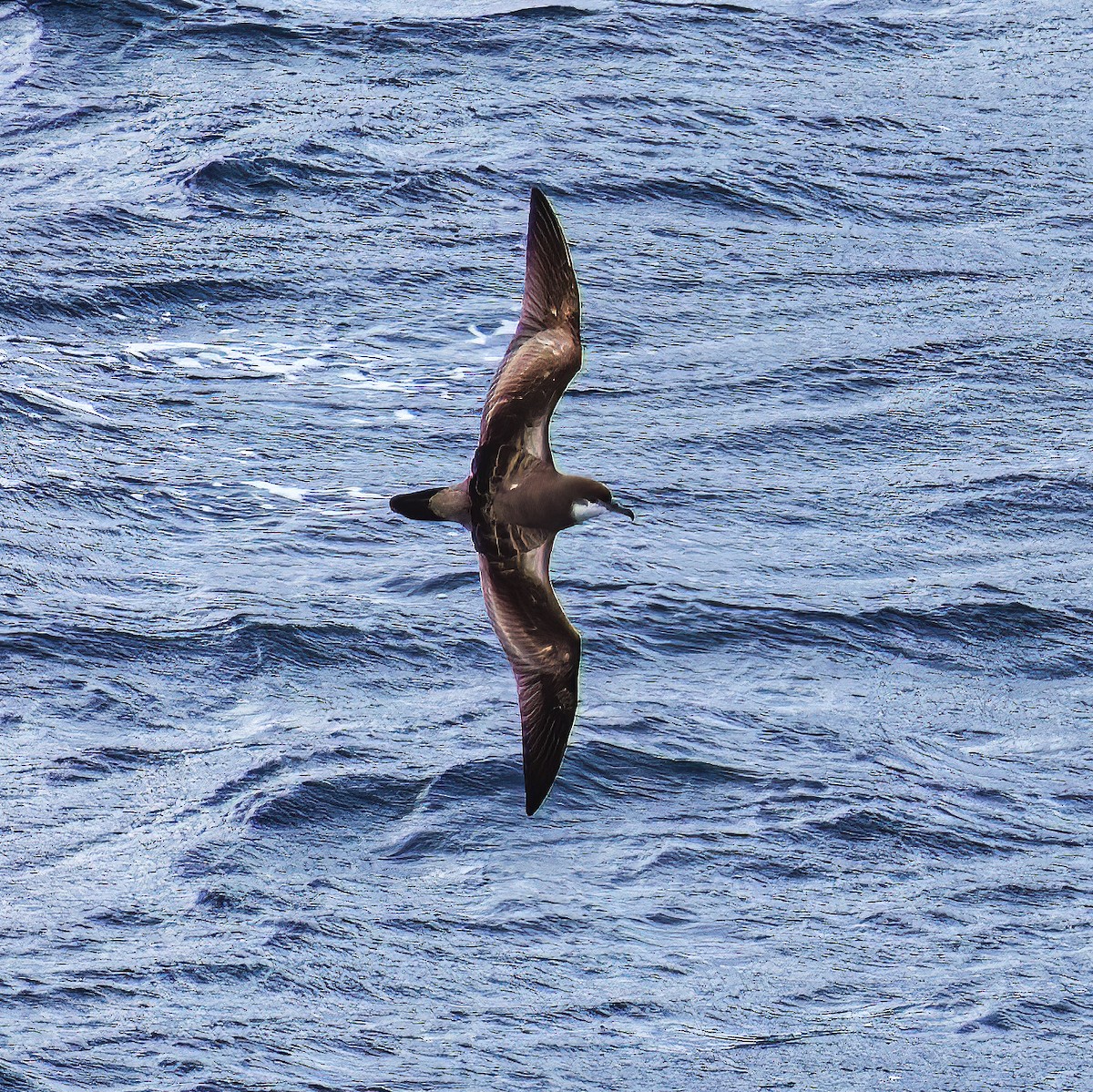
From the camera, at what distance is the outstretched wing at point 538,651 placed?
7.55 meters

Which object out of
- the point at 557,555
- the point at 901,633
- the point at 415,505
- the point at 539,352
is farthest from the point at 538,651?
the point at 557,555

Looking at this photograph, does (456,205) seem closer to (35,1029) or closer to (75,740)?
(75,740)

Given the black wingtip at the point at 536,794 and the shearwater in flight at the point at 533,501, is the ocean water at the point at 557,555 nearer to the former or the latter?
the black wingtip at the point at 536,794

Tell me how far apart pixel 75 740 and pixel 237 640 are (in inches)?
50.3

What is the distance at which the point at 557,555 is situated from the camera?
13.6m

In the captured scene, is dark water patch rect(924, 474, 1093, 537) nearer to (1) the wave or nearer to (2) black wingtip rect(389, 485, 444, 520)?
(1) the wave

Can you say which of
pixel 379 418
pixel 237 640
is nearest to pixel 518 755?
pixel 237 640

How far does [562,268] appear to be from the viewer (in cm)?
739

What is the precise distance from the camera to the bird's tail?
7.08 meters

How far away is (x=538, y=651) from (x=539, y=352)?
3.51ft

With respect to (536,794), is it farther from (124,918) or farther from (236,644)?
(236,644)

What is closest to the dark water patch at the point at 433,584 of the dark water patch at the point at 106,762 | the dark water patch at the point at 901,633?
the dark water patch at the point at 901,633

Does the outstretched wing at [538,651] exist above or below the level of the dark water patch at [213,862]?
above

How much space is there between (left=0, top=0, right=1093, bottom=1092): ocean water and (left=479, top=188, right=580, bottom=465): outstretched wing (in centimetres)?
342
